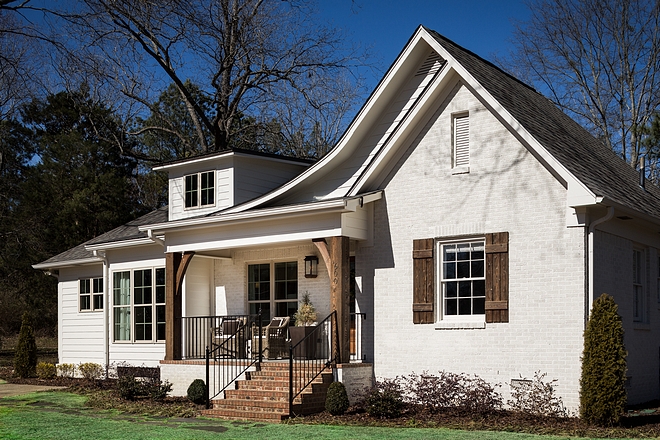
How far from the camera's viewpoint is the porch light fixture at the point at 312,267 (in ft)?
58.1

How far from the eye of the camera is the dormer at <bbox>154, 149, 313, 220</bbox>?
1964 cm

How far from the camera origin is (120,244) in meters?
21.1

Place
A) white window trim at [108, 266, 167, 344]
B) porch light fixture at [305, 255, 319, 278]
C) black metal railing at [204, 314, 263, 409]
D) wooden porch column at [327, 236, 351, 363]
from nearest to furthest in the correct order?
1. wooden porch column at [327, 236, 351, 363]
2. black metal railing at [204, 314, 263, 409]
3. porch light fixture at [305, 255, 319, 278]
4. white window trim at [108, 266, 167, 344]

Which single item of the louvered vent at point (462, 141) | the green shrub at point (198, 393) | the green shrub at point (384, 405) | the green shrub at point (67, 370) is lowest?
the green shrub at point (67, 370)

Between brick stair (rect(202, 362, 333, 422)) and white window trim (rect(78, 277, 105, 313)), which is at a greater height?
white window trim (rect(78, 277, 105, 313))

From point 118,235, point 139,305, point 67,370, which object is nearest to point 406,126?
point 139,305

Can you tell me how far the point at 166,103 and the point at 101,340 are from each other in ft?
65.2

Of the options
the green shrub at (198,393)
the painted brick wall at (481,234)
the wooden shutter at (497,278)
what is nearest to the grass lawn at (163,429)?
the green shrub at (198,393)

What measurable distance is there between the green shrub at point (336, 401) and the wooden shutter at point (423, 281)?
6.72 feet

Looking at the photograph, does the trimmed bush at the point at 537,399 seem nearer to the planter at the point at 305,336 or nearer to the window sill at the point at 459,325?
the window sill at the point at 459,325

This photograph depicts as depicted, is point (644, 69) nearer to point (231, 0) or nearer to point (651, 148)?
point (651, 148)

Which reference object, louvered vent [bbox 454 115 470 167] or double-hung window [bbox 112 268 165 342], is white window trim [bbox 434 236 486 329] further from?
double-hung window [bbox 112 268 165 342]

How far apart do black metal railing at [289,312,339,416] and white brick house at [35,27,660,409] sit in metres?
0.19

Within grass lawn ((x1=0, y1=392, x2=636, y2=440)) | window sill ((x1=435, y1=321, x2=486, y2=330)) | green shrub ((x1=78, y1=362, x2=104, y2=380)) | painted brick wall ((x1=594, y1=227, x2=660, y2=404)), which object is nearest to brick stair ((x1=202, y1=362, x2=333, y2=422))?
grass lawn ((x1=0, y1=392, x2=636, y2=440))
